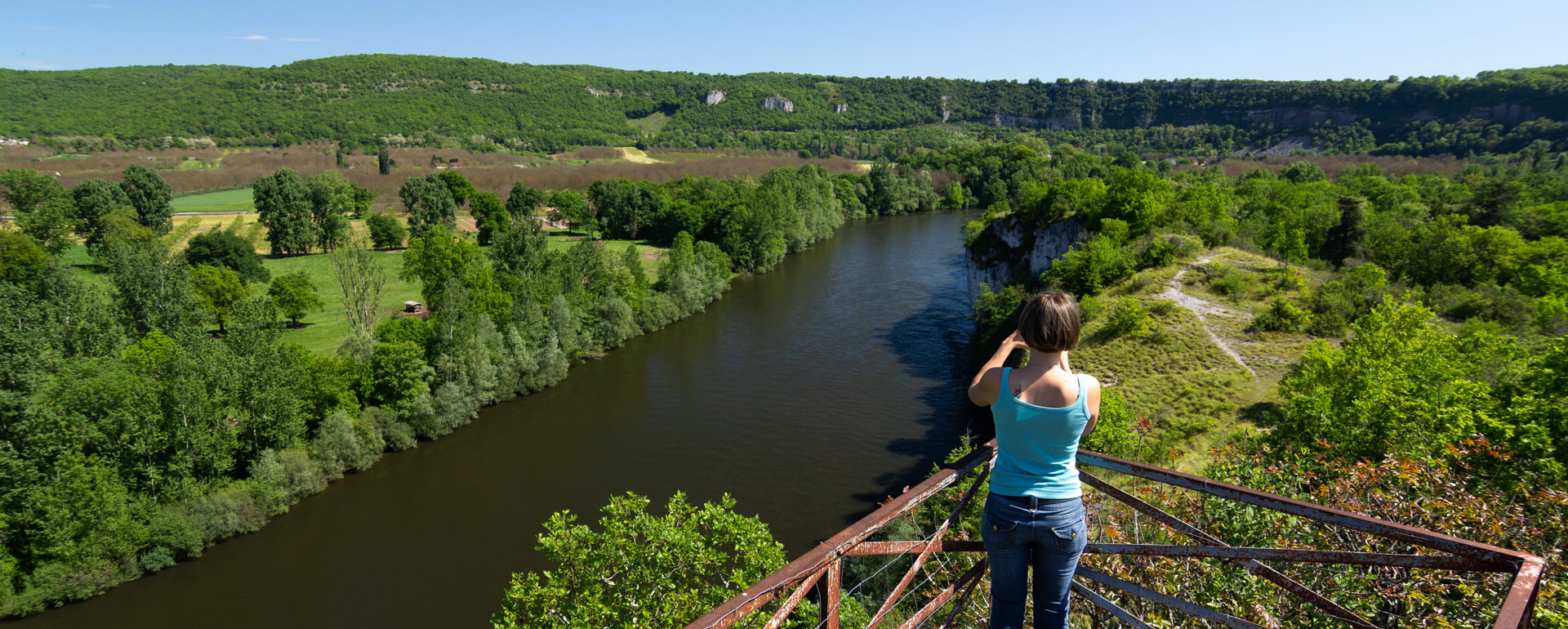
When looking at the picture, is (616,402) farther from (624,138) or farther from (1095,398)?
(624,138)

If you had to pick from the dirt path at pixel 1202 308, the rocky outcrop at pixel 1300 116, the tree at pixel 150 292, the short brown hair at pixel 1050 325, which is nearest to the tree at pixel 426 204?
the tree at pixel 150 292

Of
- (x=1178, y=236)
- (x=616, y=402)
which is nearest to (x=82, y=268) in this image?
(x=616, y=402)

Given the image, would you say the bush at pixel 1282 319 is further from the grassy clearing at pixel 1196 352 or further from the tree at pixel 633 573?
the tree at pixel 633 573

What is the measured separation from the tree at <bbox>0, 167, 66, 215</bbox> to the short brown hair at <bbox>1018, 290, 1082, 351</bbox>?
7079cm

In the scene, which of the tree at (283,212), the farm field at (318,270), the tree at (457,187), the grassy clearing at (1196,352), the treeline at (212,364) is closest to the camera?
the treeline at (212,364)

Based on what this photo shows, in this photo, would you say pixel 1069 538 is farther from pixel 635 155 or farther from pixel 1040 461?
pixel 635 155

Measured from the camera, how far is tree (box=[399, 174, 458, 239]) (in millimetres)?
66569

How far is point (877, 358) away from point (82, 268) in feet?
169

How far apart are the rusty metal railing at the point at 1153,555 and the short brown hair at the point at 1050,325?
0.98m

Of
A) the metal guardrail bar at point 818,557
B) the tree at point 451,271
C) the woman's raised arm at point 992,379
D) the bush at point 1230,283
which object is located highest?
the woman's raised arm at point 992,379

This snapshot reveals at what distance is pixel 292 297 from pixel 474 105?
457 feet

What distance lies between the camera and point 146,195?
2151 inches

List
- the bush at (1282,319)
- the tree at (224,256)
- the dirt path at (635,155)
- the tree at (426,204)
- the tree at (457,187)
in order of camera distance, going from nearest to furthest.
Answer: the bush at (1282,319), the tree at (224,256), the tree at (426,204), the tree at (457,187), the dirt path at (635,155)

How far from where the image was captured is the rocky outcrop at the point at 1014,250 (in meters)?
45.3
